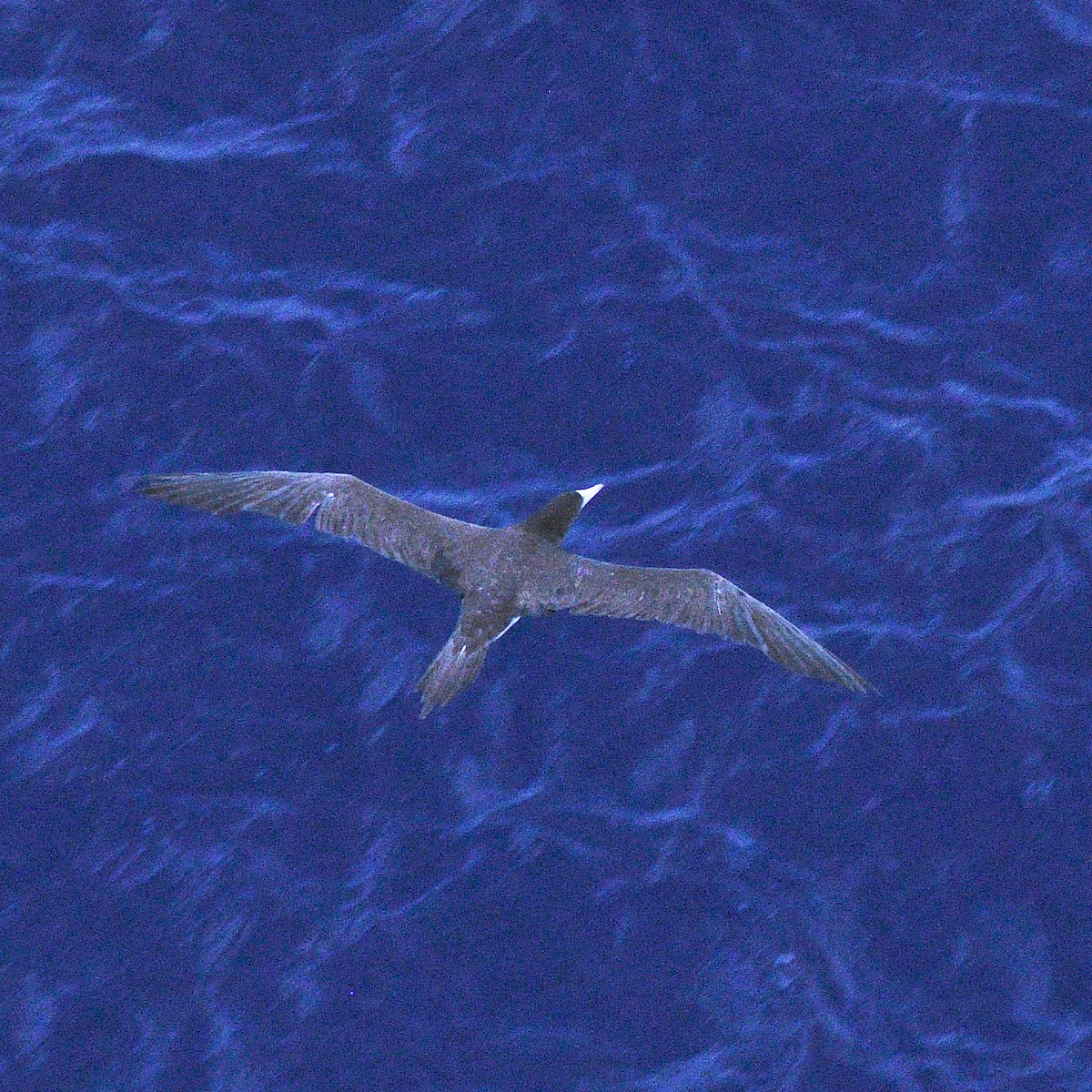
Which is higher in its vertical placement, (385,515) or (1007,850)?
(385,515)

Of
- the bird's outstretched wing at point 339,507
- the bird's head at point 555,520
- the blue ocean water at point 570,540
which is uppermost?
the bird's outstretched wing at point 339,507

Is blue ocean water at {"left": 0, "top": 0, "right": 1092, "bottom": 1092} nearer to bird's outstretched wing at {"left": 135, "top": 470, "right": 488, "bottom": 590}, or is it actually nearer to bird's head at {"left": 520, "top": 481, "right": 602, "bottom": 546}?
bird's head at {"left": 520, "top": 481, "right": 602, "bottom": 546}

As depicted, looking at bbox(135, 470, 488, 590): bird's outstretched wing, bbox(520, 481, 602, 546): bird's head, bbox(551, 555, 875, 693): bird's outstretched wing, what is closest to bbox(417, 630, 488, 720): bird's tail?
bbox(135, 470, 488, 590): bird's outstretched wing

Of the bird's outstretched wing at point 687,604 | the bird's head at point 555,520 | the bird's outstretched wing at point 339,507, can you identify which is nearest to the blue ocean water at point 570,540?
the bird's head at point 555,520

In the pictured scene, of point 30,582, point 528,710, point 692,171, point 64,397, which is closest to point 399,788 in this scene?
point 528,710

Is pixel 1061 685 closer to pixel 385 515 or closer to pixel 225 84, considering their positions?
pixel 385 515

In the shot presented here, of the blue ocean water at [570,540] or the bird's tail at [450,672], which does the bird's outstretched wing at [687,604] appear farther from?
the blue ocean water at [570,540]
